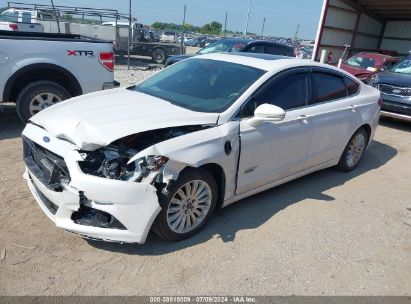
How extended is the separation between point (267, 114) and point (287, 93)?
792mm

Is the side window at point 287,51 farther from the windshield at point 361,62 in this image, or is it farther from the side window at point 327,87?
the side window at point 327,87

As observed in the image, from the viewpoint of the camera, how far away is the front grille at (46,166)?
3.04 meters

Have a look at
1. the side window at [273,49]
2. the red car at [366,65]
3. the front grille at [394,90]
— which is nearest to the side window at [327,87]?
the front grille at [394,90]

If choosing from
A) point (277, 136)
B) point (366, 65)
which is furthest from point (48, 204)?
point (366, 65)

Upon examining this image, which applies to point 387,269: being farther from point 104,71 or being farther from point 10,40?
point 10,40

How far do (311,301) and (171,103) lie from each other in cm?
222

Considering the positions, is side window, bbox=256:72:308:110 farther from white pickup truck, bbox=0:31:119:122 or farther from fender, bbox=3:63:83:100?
fender, bbox=3:63:83:100

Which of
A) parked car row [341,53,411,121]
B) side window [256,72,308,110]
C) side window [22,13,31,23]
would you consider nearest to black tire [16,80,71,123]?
side window [256,72,308,110]

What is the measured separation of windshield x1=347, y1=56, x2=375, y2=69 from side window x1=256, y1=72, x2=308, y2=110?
9.40 m

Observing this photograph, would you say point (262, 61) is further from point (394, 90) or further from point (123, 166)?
point (394, 90)

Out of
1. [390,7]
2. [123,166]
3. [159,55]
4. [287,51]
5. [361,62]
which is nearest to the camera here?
[123,166]

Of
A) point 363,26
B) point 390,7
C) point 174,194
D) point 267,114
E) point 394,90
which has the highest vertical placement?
point 390,7

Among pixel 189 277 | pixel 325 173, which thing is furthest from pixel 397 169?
pixel 189 277

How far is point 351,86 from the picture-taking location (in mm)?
5281
